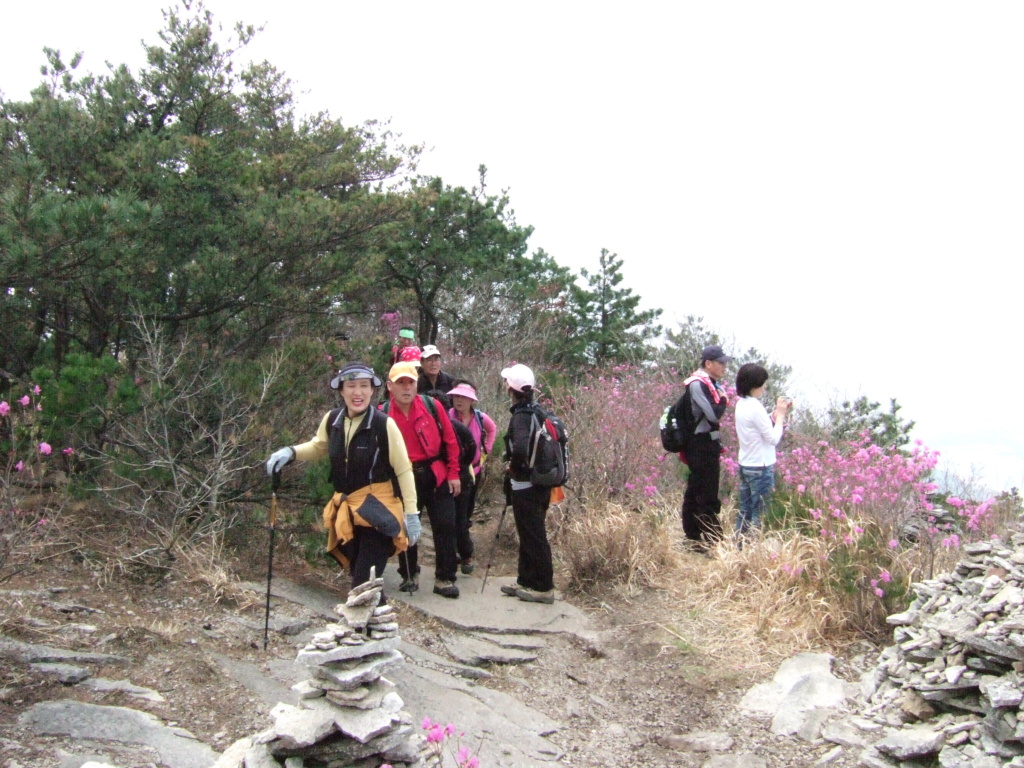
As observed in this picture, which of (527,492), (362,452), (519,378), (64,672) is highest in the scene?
(519,378)

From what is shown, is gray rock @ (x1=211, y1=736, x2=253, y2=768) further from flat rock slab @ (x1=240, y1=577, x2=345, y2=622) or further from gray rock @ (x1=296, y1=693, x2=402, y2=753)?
flat rock slab @ (x1=240, y1=577, x2=345, y2=622)

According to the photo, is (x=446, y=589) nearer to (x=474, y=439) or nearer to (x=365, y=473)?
(x=474, y=439)

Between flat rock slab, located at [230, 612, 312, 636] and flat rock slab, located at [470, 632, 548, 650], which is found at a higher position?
flat rock slab, located at [230, 612, 312, 636]

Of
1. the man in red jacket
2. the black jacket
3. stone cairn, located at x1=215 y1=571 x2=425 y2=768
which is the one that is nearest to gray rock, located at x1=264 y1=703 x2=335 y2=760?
stone cairn, located at x1=215 y1=571 x2=425 y2=768

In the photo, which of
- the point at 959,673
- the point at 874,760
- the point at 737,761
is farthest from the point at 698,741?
the point at 959,673

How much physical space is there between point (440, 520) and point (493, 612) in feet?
2.60

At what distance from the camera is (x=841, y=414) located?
40.5 feet

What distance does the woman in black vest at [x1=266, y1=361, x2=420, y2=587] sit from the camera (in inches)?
197

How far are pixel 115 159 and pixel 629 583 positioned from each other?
5.19 metres

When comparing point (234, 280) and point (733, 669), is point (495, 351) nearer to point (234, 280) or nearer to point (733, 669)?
point (234, 280)

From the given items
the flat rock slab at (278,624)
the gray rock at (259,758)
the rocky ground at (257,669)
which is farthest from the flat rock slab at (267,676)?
the gray rock at (259,758)

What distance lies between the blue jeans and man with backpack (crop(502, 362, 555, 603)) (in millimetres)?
1737

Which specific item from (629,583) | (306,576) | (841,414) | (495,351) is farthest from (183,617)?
(841,414)

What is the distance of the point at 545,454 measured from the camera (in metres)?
6.28
